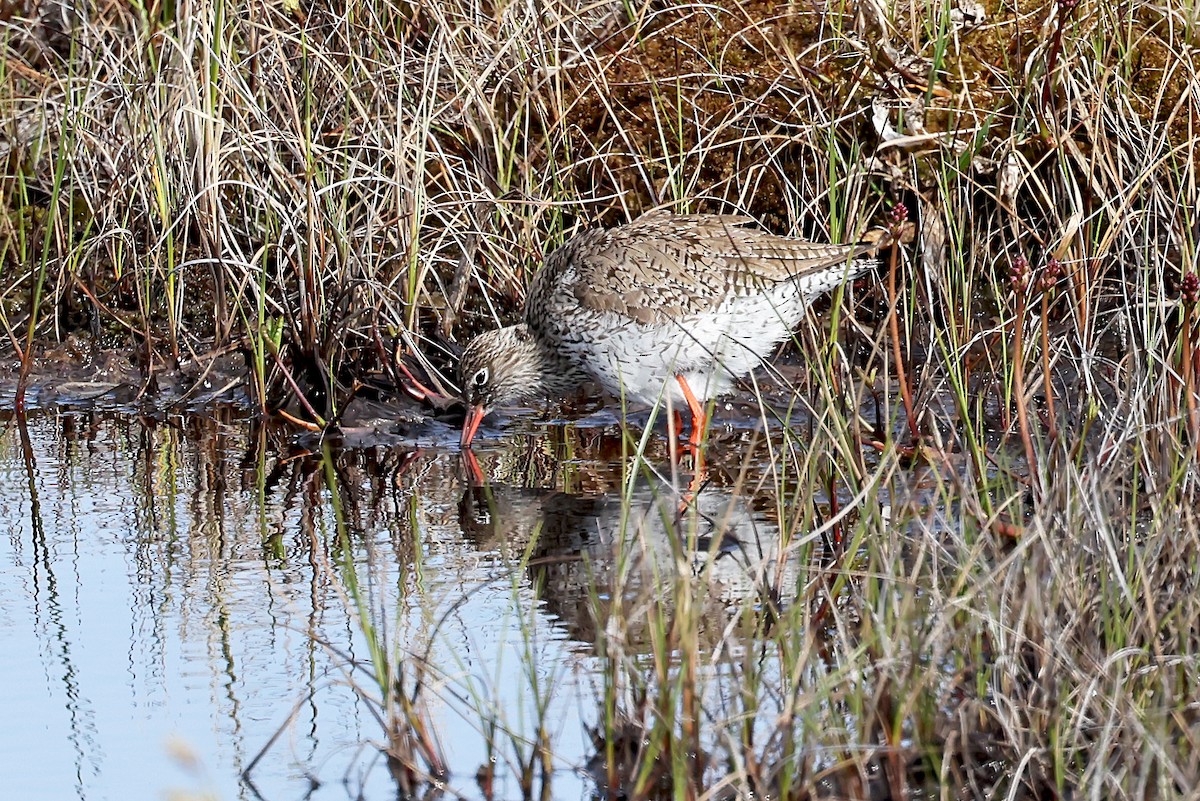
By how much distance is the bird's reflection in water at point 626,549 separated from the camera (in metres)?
3.75

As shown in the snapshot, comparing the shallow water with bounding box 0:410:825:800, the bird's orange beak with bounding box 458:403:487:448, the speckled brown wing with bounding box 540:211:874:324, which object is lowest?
the shallow water with bounding box 0:410:825:800

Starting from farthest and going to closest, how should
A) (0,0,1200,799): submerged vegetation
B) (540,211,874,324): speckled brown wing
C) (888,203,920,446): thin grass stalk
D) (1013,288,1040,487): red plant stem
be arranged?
1. (540,211,874,324): speckled brown wing
2. (0,0,1200,799): submerged vegetation
3. (888,203,920,446): thin grass stalk
4. (1013,288,1040,487): red plant stem

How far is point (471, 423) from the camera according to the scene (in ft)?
22.7

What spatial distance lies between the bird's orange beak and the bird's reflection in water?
31.2 inches

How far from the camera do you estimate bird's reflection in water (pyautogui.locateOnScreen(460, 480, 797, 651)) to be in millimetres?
3746

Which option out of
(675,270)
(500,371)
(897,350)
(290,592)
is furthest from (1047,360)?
(500,371)

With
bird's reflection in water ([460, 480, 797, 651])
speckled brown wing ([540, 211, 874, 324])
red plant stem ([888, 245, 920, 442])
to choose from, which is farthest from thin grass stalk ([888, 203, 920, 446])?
speckled brown wing ([540, 211, 874, 324])

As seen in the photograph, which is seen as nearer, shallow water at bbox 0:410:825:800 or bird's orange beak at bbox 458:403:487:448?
shallow water at bbox 0:410:825:800

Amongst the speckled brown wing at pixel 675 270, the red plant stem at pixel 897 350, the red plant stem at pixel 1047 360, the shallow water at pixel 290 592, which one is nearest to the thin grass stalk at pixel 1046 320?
the red plant stem at pixel 1047 360

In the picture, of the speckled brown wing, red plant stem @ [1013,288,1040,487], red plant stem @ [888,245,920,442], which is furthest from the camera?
the speckled brown wing

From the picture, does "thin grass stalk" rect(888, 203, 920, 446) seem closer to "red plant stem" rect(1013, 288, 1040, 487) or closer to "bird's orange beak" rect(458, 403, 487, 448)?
"red plant stem" rect(1013, 288, 1040, 487)

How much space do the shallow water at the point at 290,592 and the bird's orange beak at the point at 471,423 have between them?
0.18 metres

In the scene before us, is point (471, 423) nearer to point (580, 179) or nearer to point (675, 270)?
point (675, 270)

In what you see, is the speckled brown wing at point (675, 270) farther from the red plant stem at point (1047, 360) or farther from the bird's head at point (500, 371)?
the red plant stem at point (1047, 360)
